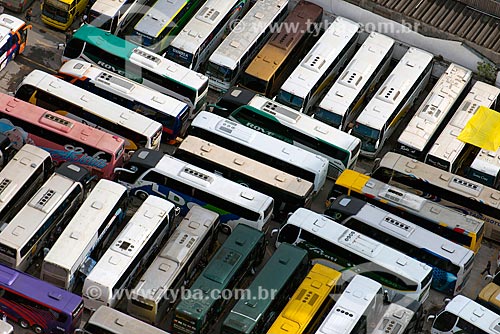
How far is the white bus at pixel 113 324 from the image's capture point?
226 feet

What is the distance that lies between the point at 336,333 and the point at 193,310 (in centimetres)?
743

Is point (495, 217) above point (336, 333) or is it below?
above

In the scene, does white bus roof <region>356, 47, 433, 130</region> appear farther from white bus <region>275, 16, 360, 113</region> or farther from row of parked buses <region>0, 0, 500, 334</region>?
white bus <region>275, 16, 360, 113</region>

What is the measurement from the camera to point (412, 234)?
76.5 metres

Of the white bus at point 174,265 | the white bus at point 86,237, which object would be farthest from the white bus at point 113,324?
the white bus at point 86,237

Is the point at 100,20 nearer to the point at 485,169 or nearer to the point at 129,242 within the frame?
the point at 129,242

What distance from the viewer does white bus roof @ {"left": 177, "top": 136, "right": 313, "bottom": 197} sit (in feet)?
258

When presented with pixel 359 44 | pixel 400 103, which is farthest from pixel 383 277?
pixel 359 44

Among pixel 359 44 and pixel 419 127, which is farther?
pixel 359 44

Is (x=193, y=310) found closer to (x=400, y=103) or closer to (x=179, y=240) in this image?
(x=179, y=240)

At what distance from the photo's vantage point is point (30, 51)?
8869cm

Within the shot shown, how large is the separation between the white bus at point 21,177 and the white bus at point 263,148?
960 cm

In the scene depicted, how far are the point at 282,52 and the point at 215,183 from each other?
44.6 feet

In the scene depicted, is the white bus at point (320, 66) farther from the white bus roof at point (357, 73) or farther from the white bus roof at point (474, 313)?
the white bus roof at point (474, 313)
